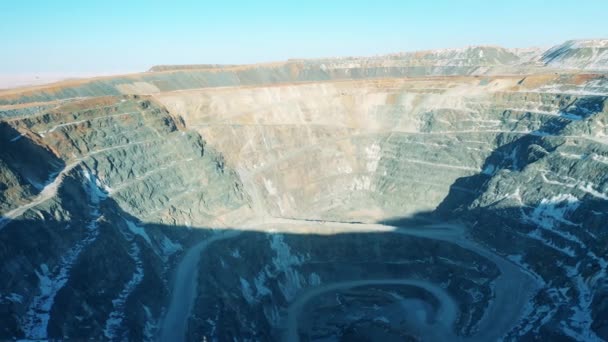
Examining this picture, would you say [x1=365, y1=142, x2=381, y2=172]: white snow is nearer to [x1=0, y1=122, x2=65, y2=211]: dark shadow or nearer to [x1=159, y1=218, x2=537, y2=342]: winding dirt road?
[x1=159, y1=218, x2=537, y2=342]: winding dirt road

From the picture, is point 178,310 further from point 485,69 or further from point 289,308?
point 485,69

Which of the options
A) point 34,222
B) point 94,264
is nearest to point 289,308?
point 94,264

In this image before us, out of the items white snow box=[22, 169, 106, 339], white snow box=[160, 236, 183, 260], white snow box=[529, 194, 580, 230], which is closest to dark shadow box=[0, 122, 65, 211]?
white snow box=[22, 169, 106, 339]

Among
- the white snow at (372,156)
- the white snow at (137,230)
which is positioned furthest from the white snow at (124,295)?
the white snow at (372,156)

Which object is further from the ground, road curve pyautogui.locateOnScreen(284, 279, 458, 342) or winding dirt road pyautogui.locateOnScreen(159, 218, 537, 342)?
winding dirt road pyautogui.locateOnScreen(159, 218, 537, 342)

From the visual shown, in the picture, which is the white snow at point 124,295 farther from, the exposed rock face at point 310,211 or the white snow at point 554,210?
the white snow at point 554,210

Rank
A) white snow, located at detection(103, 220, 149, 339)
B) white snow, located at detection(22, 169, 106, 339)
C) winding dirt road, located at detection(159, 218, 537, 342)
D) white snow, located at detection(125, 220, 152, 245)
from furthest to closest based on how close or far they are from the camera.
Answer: white snow, located at detection(125, 220, 152, 245)
winding dirt road, located at detection(159, 218, 537, 342)
white snow, located at detection(103, 220, 149, 339)
white snow, located at detection(22, 169, 106, 339)
